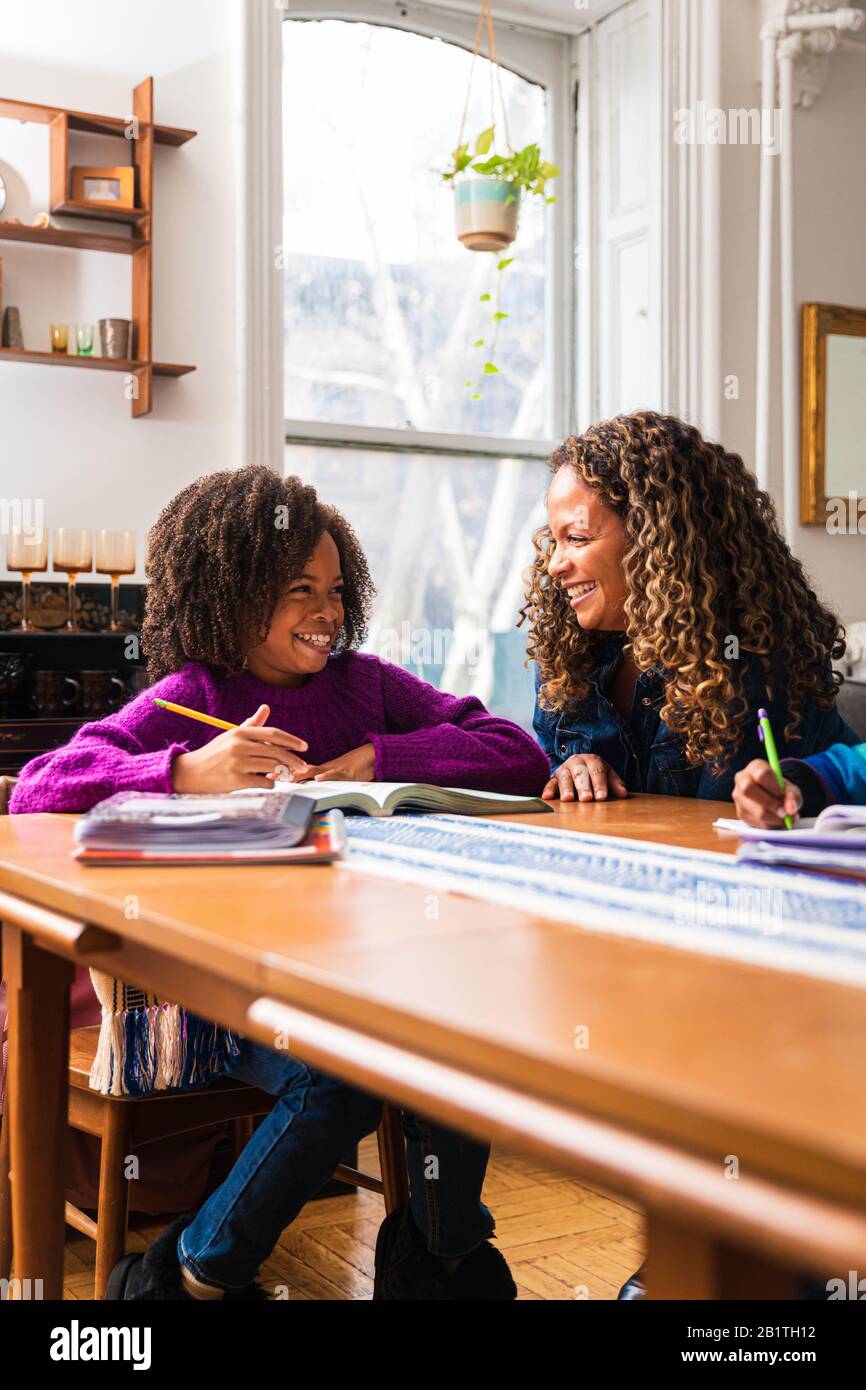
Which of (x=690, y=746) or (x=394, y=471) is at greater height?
(x=394, y=471)

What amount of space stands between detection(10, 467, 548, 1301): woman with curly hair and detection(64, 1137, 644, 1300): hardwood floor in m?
0.39

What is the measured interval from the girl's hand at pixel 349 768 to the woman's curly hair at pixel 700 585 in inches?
16.5

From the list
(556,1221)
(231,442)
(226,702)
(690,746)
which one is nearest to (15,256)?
(231,442)

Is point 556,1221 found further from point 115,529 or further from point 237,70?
point 237,70

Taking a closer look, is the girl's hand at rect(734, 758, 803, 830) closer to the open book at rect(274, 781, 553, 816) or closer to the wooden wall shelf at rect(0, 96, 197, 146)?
the open book at rect(274, 781, 553, 816)

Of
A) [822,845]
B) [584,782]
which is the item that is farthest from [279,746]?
[822,845]

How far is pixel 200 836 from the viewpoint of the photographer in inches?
47.0

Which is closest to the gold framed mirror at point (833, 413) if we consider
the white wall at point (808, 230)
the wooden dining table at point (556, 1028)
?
the white wall at point (808, 230)

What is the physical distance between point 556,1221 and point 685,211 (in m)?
3.07

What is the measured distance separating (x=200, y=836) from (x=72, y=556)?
90.0 inches

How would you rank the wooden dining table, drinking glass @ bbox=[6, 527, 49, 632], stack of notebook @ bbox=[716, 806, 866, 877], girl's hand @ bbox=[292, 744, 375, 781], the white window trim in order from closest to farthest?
1. the wooden dining table
2. stack of notebook @ bbox=[716, 806, 866, 877]
3. girl's hand @ bbox=[292, 744, 375, 781]
4. drinking glass @ bbox=[6, 527, 49, 632]
5. the white window trim

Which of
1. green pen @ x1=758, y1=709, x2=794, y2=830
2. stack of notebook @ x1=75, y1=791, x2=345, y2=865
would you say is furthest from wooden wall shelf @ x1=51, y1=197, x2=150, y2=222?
green pen @ x1=758, y1=709, x2=794, y2=830

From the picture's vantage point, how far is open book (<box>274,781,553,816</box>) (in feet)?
4.94

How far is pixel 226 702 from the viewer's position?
6.37 ft
